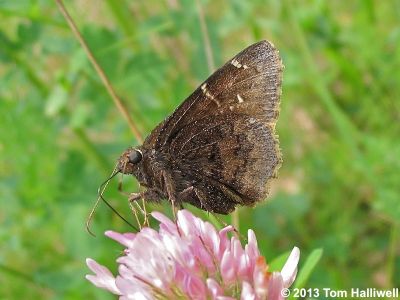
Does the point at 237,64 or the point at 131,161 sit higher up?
the point at 237,64

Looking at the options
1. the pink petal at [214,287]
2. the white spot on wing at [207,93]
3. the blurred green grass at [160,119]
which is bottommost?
the pink petal at [214,287]

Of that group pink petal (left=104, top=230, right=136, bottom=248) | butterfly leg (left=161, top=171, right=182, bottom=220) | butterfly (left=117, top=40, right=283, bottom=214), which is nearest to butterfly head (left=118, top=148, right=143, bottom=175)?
butterfly (left=117, top=40, right=283, bottom=214)

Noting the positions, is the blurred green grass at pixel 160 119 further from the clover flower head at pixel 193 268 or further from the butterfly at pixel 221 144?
the clover flower head at pixel 193 268

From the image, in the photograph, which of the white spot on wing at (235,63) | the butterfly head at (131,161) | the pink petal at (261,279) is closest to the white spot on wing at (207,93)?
the white spot on wing at (235,63)

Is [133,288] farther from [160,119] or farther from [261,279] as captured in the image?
[160,119]

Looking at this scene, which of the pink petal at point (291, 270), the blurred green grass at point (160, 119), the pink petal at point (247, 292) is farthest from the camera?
the blurred green grass at point (160, 119)

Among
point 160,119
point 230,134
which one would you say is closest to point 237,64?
point 230,134
